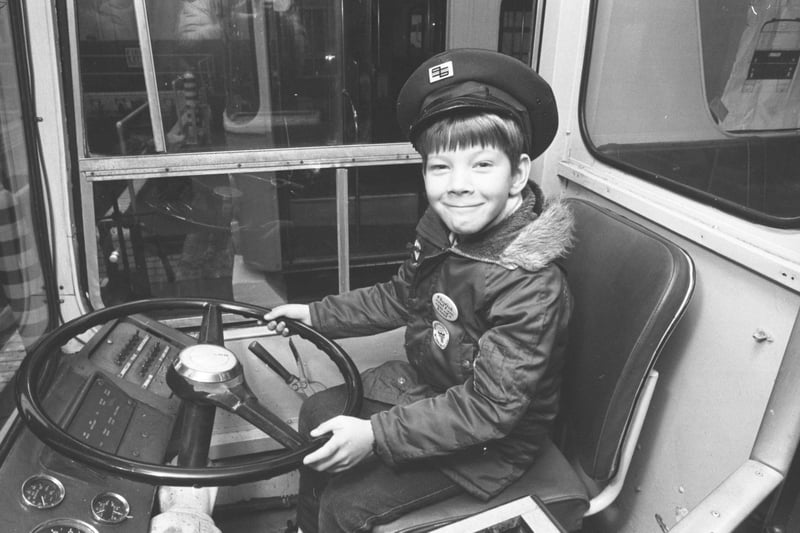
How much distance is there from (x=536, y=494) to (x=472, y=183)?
0.71 meters

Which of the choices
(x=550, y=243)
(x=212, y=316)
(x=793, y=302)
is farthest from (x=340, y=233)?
(x=793, y=302)

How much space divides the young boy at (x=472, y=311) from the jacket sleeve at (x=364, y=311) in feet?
0.61

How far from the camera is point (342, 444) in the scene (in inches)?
47.3

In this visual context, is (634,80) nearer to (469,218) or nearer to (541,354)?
(469,218)

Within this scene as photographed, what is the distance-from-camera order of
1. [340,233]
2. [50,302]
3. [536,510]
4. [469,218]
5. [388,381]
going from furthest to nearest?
1. [340,233]
2. [50,302]
3. [388,381]
4. [469,218]
5. [536,510]

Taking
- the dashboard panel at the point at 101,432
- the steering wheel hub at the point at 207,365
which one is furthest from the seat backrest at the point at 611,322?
the dashboard panel at the point at 101,432

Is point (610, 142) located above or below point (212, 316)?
above

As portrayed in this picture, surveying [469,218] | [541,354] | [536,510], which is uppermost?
[469,218]

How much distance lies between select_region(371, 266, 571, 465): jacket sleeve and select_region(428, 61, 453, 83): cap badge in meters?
0.46

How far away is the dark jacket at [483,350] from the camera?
1.24 metres

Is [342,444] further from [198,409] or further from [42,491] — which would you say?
[42,491]

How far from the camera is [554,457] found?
1.50 metres

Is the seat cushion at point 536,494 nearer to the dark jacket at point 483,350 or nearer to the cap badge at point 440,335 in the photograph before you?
the dark jacket at point 483,350

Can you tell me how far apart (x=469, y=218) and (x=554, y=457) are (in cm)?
66
